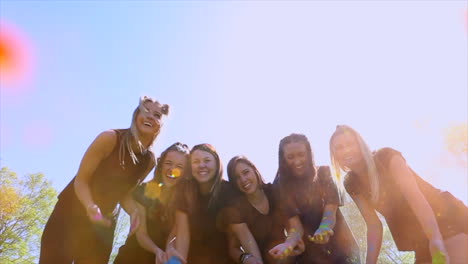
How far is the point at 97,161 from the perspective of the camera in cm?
427

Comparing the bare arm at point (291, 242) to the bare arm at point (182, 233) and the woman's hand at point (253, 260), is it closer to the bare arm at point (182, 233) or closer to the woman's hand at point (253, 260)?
the woman's hand at point (253, 260)

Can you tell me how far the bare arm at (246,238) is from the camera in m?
4.50

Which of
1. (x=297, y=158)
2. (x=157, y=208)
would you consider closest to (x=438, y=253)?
(x=297, y=158)

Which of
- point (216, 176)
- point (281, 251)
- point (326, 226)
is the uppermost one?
point (216, 176)

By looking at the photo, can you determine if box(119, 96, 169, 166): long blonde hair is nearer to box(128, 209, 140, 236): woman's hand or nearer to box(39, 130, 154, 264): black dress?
box(39, 130, 154, 264): black dress

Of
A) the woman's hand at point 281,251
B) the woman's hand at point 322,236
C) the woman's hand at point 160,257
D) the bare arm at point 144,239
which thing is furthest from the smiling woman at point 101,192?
the woman's hand at point 322,236

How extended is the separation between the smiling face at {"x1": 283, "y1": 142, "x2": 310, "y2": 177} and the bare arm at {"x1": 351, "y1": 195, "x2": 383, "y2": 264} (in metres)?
0.85

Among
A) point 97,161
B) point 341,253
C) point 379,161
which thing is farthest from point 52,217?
Result: point 379,161

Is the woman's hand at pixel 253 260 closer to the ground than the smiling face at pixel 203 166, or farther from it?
closer to the ground

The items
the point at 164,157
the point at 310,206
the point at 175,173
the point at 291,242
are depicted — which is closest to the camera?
the point at 291,242

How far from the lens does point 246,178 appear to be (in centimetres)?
510

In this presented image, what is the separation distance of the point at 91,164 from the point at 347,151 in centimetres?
352

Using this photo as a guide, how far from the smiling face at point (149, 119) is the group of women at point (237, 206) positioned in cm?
2

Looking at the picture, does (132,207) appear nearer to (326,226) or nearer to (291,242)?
(291,242)
